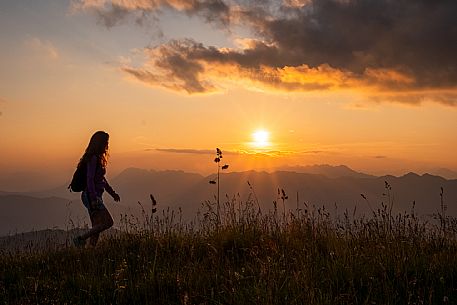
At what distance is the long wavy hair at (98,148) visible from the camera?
28.5 feet

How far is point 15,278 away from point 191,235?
2921mm

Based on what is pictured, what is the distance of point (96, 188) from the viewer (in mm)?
8672

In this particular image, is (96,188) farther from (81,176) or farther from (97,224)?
(97,224)

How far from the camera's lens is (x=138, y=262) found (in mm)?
6527

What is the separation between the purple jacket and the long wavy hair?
0.10 metres

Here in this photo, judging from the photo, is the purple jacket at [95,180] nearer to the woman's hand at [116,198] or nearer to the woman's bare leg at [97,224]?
the woman's hand at [116,198]

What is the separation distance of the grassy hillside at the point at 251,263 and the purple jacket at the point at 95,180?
2.89 feet

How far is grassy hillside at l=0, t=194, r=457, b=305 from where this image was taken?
441 centimetres

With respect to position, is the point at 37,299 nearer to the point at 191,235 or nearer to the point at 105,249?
the point at 105,249

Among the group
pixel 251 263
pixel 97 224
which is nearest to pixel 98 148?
pixel 97 224

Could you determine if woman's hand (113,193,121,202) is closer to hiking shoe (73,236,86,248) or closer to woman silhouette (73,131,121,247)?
woman silhouette (73,131,121,247)

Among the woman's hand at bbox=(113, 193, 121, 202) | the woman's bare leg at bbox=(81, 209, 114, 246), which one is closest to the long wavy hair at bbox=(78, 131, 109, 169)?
the woman's hand at bbox=(113, 193, 121, 202)

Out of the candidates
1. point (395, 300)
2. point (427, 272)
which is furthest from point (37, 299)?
point (427, 272)

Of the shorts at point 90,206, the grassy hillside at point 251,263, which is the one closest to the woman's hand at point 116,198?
the shorts at point 90,206
